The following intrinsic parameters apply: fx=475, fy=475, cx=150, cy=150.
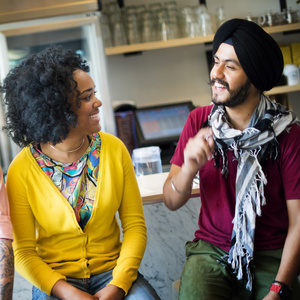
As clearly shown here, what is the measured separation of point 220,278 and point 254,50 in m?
0.68

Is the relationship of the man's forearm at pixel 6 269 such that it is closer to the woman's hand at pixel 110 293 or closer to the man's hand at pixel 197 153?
the woman's hand at pixel 110 293

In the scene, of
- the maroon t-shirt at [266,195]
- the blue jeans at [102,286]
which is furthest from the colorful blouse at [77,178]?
the maroon t-shirt at [266,195]

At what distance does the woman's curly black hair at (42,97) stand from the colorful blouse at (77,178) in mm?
74

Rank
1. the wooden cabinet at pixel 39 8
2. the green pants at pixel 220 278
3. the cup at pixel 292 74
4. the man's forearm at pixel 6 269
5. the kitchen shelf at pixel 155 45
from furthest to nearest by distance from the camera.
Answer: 1. the cup at pixel 292 74
2. the kitchen shelf at pixel 155 45
3. the wooden cabinet at pixel 39 8
4. the green pants at pixel 220 278
5. the man's forearm at pixel 6 269

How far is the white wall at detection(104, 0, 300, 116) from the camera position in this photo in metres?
3.60

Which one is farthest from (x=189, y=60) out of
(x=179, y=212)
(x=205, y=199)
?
(x=205, y=199)

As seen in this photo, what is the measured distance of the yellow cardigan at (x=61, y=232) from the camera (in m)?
1.42

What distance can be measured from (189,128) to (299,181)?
1.25 feet

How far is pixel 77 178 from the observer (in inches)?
57.6

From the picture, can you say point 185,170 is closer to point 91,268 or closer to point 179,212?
point 91,268

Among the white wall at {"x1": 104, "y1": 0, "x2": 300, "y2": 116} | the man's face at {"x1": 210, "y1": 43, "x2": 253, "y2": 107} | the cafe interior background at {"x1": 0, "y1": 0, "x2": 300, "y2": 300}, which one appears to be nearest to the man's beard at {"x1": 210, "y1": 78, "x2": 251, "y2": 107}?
the man's face at {"x1": 210, "y1": 43, "x2": 253, "y2": 107}

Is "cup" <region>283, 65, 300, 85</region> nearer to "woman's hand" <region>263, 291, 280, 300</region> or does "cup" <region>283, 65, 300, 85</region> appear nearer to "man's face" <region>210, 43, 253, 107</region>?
"man's face" <region>210, 43, 253, 107</region>

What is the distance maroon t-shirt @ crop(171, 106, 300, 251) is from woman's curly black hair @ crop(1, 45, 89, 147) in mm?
385

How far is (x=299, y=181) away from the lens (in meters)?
1.39
